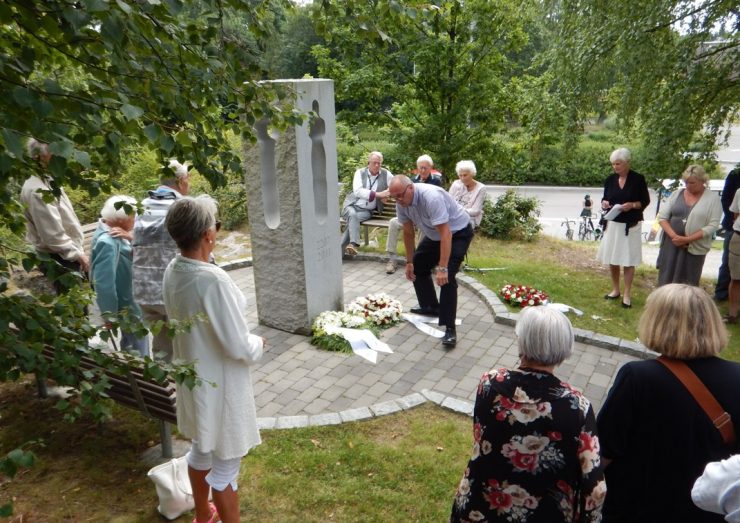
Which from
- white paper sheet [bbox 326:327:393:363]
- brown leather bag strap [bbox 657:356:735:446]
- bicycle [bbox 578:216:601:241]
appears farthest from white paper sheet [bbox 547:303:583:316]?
bicycle [bbox 578:216:601:241]

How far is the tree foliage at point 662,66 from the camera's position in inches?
259

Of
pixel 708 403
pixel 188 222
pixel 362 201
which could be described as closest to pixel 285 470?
pixel 188 222

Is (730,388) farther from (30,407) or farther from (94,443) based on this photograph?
(30,407)

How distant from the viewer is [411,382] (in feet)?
17.6

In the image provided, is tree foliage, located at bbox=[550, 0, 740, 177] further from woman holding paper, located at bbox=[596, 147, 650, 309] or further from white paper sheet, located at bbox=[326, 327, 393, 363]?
white paper sheet, located at bbox=[326, 327, 393, 363]

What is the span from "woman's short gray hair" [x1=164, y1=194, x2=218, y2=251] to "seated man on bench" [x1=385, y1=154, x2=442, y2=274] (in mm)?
5491

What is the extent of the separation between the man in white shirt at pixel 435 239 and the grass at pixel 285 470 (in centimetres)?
157

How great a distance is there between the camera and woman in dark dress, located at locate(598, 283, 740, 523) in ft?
7.32

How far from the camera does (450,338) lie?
605 centimetres

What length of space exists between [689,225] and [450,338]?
3.17 meters

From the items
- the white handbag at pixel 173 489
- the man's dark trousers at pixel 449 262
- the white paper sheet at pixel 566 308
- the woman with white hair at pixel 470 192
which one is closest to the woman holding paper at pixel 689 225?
the white paper sheet at pixel 566 308

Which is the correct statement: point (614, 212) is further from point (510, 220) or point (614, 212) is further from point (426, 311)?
point (510, 220)

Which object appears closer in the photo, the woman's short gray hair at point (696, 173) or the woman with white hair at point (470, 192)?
the woman's short gray hair at point (696, 173)

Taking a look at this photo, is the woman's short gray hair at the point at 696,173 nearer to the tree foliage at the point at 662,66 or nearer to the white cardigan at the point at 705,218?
the white cardigan at the point at 705,218
